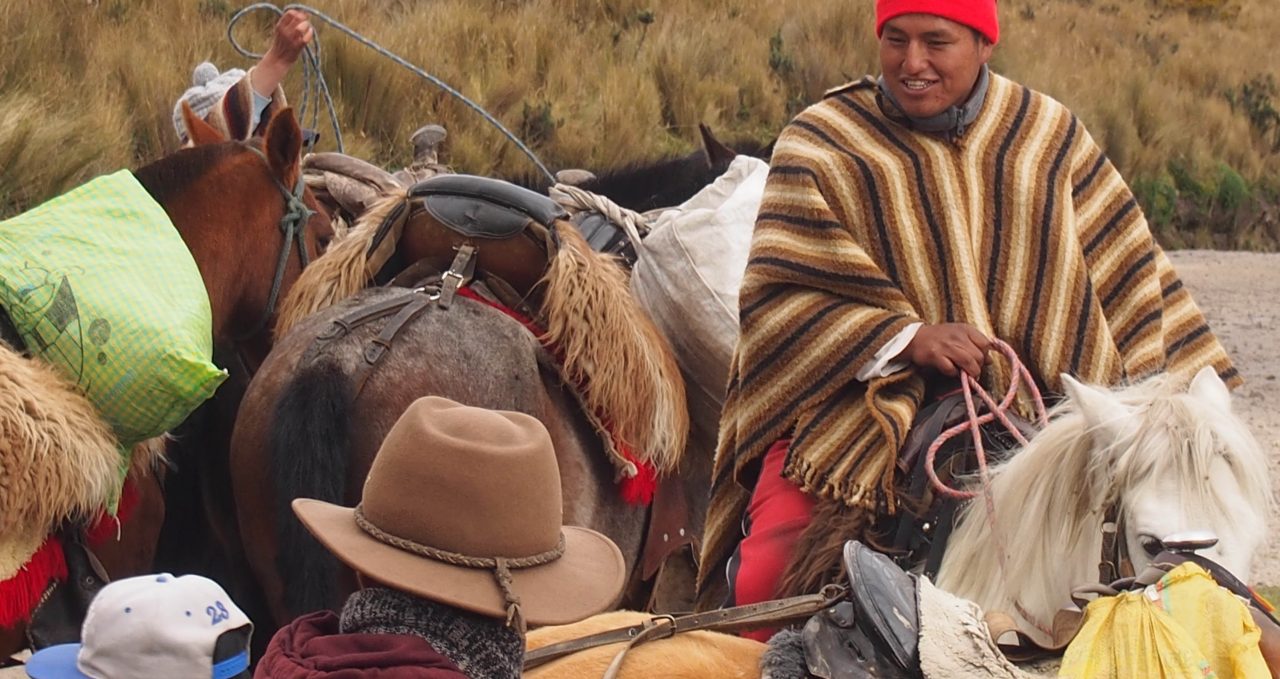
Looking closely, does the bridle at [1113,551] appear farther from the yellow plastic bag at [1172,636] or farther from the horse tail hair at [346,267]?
the horse tail hair at [346,267]

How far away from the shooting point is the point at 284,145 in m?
4.25

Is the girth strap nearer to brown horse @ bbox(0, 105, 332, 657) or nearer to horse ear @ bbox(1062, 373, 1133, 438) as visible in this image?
brown horse @ bbox(0, 105, 332, 657)

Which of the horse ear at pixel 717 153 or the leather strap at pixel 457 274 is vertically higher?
the leather strap at pixel 457 274

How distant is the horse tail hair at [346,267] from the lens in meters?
3.94

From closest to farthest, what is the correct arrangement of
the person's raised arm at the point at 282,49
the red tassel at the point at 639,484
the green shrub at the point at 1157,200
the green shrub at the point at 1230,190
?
1. the red tassel at the point at 639,484
2. the person's raised arm at the point at 282,49
3. the green shrub at the point at 1157,200
4. the green shrub at the point at 1230,190

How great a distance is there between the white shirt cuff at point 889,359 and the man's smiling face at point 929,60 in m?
0.52

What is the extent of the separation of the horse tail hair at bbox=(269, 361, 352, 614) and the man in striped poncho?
911 mm

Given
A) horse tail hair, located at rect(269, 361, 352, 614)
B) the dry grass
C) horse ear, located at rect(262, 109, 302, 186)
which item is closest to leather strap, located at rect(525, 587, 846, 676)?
horse tail hair, located at rect(269, 361, 352, 614)

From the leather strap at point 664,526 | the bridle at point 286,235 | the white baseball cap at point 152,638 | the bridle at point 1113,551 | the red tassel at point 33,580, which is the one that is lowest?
the leather strap at point 664,526

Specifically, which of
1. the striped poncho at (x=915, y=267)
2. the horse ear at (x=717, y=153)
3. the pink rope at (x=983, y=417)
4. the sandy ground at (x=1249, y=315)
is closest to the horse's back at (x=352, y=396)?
the striped poncho at (x=915, y=267)

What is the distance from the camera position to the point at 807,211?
134 inches

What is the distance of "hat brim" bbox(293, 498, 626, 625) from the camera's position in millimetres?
1836

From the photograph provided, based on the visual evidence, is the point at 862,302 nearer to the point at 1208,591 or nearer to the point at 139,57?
the point at 1208,591

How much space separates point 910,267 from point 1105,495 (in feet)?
2.61
